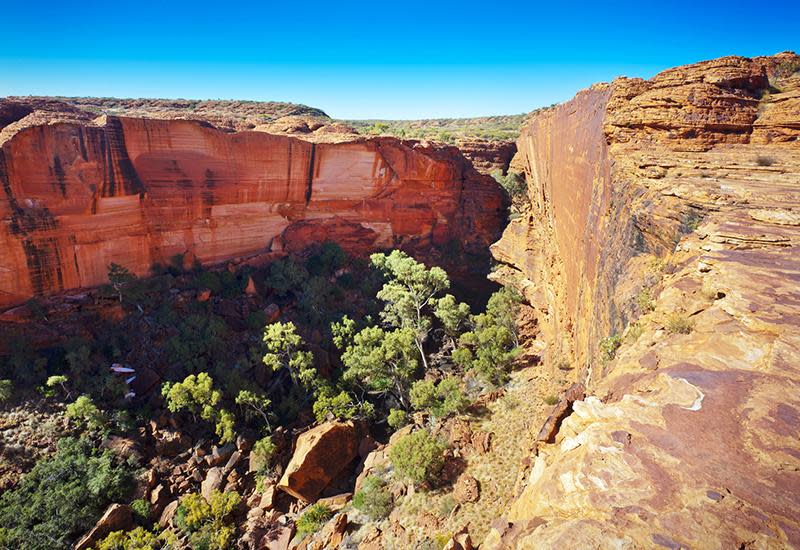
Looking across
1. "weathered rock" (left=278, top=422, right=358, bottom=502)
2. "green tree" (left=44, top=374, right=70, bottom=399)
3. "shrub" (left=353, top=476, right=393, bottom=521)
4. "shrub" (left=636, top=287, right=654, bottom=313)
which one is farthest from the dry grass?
"green tree" (left=44, top=374, right=70, bottom=399)

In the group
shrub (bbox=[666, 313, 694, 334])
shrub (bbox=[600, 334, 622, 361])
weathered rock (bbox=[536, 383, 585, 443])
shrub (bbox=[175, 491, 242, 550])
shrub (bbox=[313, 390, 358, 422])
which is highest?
shrub (bbox=[666, 313, 694, 334])

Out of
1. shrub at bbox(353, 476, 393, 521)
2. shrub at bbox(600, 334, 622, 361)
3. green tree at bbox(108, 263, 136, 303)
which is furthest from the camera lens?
green tree at bbox(108, 263, 136, 303)

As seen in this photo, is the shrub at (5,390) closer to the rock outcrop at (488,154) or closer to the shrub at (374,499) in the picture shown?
the shrub at (374,499)

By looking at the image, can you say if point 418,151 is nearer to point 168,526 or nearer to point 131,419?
A: point 131,419

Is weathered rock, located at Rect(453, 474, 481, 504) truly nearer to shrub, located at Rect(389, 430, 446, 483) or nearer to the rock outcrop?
shrub, located at Rect(389, 430, 446, 483)

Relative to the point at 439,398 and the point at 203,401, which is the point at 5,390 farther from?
the point at 439,398

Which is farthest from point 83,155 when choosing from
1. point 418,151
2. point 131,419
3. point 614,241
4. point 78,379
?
point 614,241
